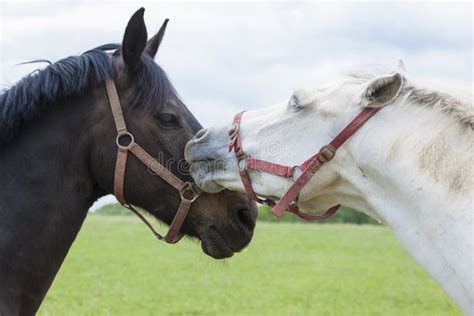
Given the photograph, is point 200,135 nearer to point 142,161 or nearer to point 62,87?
point 142,161

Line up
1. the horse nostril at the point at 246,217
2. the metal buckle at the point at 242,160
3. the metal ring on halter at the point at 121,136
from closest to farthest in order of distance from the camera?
the metal buckle at the point at 242,160 < the metal ring on halter at the point at 121,136 < the horse nostril at the point at 246,217

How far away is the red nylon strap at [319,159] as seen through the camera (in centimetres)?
367

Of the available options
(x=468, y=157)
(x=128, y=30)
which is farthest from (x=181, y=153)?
(x=468, y=157)

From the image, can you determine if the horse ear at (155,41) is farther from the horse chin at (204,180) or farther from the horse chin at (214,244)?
the horse chin at (214,244)

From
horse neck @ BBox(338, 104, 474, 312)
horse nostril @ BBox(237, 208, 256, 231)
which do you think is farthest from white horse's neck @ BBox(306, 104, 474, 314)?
horse nostril @ BBox(237, 208, 256, 231)

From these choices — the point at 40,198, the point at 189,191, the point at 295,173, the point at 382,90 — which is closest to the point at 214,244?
the point at 189,191

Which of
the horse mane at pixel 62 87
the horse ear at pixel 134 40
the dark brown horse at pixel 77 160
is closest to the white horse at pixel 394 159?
the dark brown horse at pixel 77 160

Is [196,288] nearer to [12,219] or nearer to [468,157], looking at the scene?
[12,219]

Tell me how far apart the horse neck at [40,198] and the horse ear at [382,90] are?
5.62 ft

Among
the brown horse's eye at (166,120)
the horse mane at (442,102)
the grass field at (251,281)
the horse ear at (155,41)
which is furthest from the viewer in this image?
the grass field at (251,281)

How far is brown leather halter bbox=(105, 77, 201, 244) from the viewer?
441 centimetres

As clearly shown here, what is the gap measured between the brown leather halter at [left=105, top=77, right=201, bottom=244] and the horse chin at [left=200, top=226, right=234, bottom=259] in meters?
0.18

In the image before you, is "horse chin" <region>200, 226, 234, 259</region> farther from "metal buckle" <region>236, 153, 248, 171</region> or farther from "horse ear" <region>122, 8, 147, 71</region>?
"horse ear" <region>122, 8, 147, 71</region>

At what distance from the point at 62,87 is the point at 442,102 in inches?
85.3
